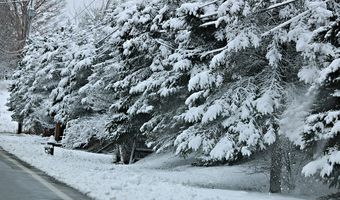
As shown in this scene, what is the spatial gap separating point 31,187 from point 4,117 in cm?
4847

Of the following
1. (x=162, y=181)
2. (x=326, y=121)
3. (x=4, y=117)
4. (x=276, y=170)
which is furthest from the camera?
(x=4, y=117)

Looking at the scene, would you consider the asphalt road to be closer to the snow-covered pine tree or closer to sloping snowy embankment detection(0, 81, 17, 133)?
the snow-covered pine tree

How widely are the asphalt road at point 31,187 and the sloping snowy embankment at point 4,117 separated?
30721 millimetres

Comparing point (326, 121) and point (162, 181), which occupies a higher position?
point (326, 121)

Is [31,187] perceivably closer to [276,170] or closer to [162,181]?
[162,181]

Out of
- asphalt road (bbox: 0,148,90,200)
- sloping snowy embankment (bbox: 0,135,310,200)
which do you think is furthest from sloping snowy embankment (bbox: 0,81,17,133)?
asphalt road (bbox: 0,148,90,200)

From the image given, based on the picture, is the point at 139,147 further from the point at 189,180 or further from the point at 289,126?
the point at 289,126

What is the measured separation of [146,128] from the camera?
55.3 feet

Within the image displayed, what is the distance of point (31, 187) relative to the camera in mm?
10430

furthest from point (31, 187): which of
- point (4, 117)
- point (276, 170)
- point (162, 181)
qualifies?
point (4, 117)

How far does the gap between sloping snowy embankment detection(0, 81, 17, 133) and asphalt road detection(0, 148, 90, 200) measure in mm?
30721

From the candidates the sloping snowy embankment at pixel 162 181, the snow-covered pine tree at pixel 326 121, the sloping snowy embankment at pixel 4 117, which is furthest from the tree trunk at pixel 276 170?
the sloping snowy embankment at pixel 4 117

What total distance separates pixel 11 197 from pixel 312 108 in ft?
19.0

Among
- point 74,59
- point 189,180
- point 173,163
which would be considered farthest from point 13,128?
point 189,180
